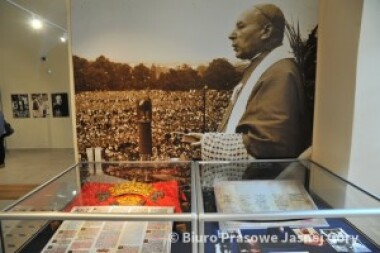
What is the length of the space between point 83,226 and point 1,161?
5.52 m

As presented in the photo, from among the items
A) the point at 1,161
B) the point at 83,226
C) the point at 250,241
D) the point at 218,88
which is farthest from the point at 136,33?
the point at 1,161

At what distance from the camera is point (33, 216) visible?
1.22 meters

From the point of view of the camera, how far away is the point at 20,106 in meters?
7.35

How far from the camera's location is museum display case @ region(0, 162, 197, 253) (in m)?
1.28

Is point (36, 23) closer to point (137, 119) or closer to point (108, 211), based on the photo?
point (137, 119)

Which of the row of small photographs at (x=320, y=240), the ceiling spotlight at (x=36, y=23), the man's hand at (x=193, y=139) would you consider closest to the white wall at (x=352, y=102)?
the row of small photographs at (x=320, y=240)

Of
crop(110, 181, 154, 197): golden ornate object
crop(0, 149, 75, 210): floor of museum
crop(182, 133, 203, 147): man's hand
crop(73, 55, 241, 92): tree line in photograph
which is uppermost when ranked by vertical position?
crop(73, 55, 241, 92): tree line in photograph

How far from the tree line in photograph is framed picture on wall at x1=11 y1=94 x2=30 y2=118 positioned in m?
6.31

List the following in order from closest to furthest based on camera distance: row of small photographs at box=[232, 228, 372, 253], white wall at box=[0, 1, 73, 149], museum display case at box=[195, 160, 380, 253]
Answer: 1. museum display case at box=[195, 160, 380, 253]
2. row of small photographs at box=[232, 228, 372, 253]
3. white wall at box=[0, 1, 73, 149]

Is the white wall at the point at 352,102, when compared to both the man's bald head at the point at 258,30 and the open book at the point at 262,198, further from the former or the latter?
the man's bald head at the point at 258,30

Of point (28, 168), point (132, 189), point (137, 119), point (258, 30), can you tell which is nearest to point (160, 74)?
point (137, 119)

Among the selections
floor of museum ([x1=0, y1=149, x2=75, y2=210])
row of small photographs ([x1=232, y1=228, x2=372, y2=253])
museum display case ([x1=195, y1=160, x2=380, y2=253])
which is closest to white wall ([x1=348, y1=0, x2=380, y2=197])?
museum display case ([x1=195, y1=160, x2=380, y2=253])

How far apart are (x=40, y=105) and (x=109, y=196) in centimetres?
639

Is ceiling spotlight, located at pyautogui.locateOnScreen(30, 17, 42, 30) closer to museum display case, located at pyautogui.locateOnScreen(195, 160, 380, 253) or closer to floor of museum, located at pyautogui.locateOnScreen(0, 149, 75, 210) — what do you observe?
floor of museum, located at pyautogui.locateOnScreen(0, 149, 75, 210)
